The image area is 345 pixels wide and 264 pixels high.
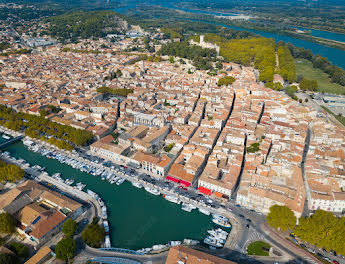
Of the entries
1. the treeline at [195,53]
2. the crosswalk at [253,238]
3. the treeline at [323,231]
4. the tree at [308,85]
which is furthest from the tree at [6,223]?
the tree at [308,85]

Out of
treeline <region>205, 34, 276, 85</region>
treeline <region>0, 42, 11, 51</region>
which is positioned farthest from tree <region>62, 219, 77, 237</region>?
treeline <region>0, 42, 11, 51</region>

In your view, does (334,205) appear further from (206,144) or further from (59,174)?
(59,174)

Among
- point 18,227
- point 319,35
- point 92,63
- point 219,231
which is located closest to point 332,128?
point 219,231

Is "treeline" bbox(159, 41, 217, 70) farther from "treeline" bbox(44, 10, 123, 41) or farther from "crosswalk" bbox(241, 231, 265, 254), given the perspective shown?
"crosswalk" bbox(241, 231, 265, 254)

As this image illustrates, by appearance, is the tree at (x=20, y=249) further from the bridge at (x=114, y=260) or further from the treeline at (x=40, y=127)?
the treeline at (x=40, y=127)

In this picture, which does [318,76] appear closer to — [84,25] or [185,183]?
[185,183]

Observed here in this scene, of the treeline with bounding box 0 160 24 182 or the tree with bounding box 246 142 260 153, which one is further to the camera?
the tree with bounding box 246 142 260 153
